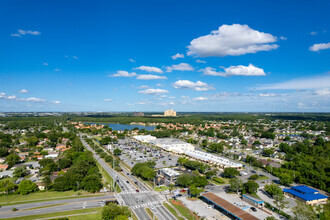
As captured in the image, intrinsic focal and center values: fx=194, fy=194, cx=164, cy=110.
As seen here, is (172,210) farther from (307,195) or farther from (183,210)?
(307,195)

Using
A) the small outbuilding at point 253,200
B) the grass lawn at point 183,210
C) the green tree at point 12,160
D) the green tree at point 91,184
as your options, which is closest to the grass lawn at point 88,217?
the green tree at point 91,184

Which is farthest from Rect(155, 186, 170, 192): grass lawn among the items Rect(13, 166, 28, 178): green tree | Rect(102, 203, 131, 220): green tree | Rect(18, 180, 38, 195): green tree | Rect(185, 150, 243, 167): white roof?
Rect(13, 166, 28, 178): green tree

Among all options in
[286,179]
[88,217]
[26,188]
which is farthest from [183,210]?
[26,188]

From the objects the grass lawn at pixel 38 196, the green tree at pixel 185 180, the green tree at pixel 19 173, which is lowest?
the grass lawn at pixel 38 196

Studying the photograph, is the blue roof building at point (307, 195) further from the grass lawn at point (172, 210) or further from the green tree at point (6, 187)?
the green tree at point (6, 187)

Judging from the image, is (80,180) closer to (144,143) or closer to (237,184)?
Answer: (237,184)

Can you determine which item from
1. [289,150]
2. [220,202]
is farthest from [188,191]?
[289,150]
